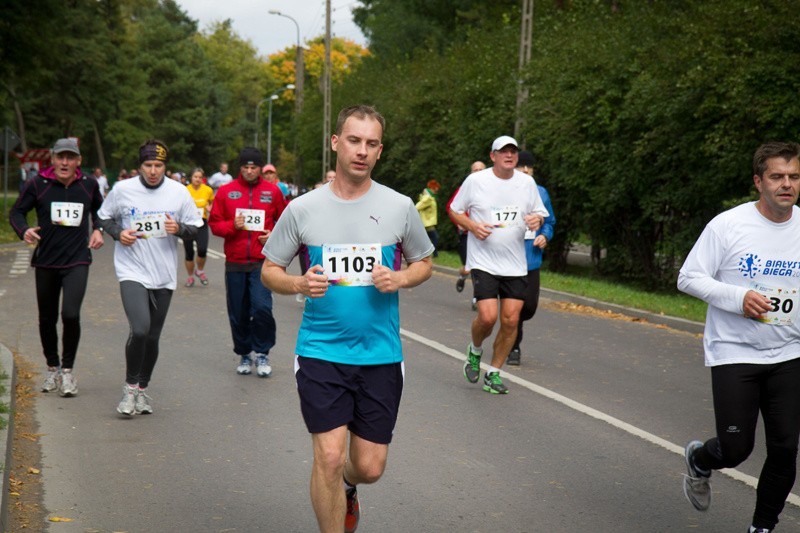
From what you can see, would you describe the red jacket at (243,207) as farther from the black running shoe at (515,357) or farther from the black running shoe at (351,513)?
the black running shoe at (351,513)

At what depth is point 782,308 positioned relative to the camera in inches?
220

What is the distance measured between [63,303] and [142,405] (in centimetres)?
117

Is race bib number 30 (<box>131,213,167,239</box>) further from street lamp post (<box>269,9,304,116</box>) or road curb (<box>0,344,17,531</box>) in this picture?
street lamp post (<box>269,9,304,116</box>)

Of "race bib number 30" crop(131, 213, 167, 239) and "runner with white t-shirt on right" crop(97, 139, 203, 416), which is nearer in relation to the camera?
"runner with white t-shirt on right" crop(97, 139, 203, 416)

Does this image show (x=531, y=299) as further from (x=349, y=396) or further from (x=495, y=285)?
(x=349, y=396)

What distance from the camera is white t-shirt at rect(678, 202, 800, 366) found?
5.60 m

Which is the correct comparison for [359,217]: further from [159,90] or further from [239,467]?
[159,90]

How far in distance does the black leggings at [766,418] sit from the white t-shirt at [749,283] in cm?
7

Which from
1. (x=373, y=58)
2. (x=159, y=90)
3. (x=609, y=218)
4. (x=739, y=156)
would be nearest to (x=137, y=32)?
(x=159, y=90)

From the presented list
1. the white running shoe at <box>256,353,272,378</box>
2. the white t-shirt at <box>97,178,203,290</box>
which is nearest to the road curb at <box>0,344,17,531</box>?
the white t-shirt at <box>97,178,203,290</box>

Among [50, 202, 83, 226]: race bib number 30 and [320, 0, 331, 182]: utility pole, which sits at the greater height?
[320, 0, 331, 182]: utility pole

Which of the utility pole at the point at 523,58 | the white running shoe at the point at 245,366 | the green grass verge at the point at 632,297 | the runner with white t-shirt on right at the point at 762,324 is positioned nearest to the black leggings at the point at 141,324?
the white running shoe at the point at 245,366

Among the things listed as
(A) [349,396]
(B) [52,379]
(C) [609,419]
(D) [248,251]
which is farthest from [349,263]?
(D) [248,251]

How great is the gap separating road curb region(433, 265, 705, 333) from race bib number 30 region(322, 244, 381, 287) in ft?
34.6
